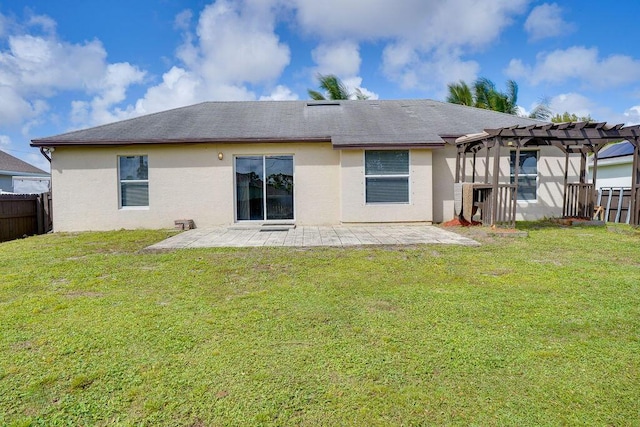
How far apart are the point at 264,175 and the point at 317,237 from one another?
3.23 metres

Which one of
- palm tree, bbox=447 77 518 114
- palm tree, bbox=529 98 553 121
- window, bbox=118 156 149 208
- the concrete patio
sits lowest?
→ the concrete patio

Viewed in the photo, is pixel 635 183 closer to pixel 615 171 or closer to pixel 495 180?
pixel 495 180

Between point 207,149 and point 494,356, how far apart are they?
370 inches

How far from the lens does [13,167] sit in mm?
19422

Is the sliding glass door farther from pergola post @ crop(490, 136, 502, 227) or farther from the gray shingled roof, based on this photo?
pergola post @ crop(490, 136, 502, 227)

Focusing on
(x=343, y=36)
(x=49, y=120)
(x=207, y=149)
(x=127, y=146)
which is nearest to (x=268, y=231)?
(x=207, y=149)

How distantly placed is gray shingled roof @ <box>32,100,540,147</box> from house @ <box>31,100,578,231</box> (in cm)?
6

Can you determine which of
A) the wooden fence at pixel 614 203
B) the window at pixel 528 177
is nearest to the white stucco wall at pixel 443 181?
the window at pixel 528 177

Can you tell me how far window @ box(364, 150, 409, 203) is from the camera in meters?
10.0

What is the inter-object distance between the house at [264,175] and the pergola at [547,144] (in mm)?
439

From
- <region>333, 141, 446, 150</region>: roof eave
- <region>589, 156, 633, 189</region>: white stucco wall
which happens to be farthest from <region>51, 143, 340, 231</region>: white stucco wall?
<region>589, 156, 633, 189</region>: white stucco wall

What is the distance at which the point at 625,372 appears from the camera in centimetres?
238

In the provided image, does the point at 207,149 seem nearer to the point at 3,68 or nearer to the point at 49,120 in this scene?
the point at 3,68

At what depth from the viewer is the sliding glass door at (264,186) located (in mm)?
10391
